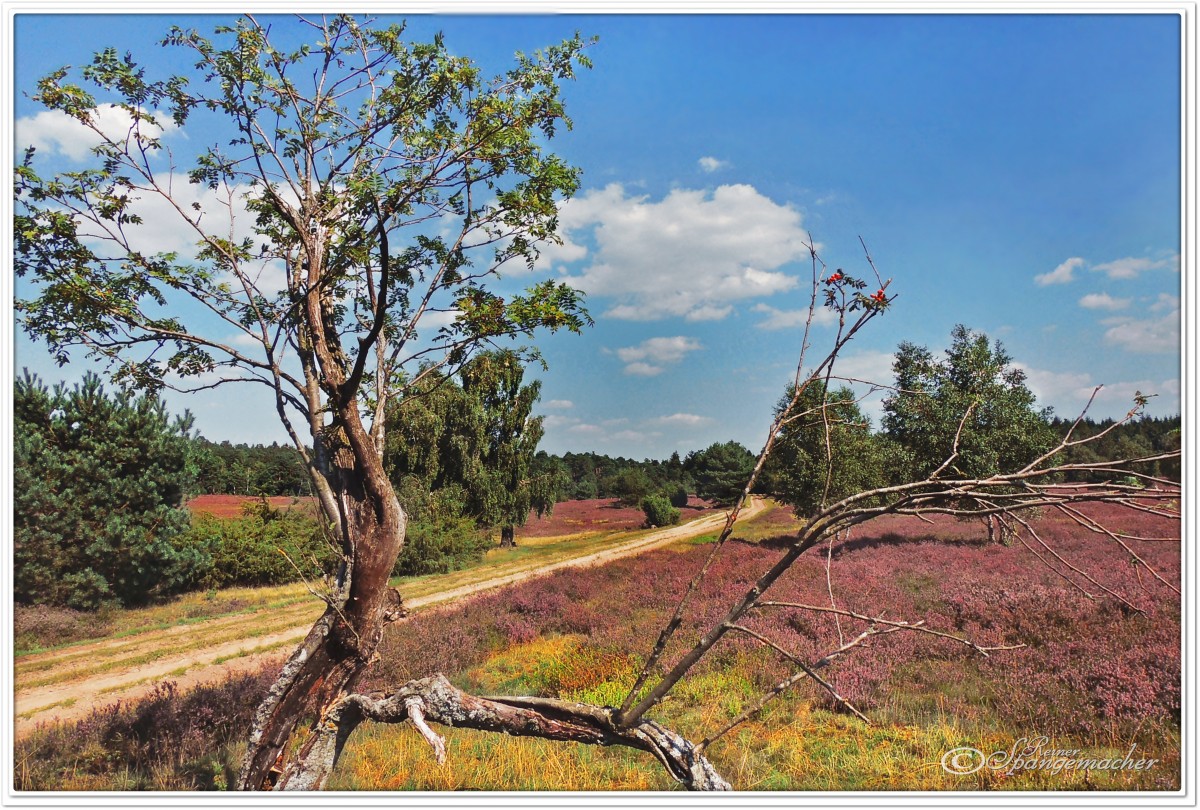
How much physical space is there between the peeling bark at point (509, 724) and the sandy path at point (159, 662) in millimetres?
6762

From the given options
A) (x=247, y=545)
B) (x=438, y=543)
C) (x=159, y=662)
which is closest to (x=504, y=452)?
(x=438, y=543)

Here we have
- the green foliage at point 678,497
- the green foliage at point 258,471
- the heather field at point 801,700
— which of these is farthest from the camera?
the green foliage at point 678,497

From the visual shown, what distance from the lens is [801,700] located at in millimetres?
7707

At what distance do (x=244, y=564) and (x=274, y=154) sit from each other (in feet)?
66.0

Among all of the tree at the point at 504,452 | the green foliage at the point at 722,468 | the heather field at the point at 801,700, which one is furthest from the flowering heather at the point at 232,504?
the green foliage at the point at 722,468

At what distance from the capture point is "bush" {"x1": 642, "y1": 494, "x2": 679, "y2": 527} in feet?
143

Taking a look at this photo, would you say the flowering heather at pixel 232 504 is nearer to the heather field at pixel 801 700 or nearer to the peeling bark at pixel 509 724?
the heather field at pixel 801 700

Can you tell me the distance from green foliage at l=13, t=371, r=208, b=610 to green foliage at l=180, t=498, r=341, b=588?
167 cm

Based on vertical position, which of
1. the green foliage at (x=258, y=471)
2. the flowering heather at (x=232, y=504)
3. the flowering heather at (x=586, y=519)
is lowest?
the flowering heather at (x=586, y=519)

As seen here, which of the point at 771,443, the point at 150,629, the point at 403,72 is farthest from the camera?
the point at 150,629

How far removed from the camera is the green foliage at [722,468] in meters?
59.2

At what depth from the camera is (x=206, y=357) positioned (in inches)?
222
